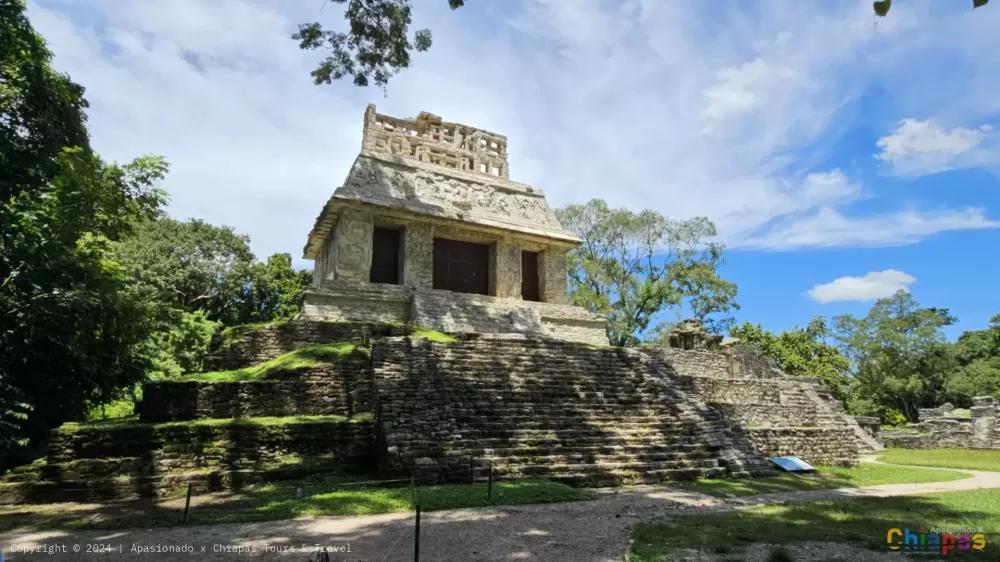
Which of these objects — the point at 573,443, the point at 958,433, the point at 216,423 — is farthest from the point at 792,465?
the point at 958,433

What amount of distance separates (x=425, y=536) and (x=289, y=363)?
590cm

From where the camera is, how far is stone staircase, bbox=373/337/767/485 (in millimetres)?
7918

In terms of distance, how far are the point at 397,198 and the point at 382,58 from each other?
19.2 ft

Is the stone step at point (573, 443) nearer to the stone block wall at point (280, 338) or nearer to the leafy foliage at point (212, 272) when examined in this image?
the stone block wall at point (280, 338)

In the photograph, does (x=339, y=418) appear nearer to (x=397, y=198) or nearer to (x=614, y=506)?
(x=614, y=506)

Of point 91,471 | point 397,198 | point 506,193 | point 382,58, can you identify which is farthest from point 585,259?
point 91,471

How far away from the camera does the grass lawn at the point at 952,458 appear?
1178cm

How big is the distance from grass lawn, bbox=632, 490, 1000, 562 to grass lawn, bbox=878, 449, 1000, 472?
651 cm

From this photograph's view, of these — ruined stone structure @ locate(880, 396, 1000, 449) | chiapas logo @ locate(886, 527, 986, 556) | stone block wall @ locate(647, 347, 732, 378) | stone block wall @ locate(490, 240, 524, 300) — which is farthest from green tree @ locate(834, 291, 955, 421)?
chiapas logo @ locate(886, 527, 986, 556)

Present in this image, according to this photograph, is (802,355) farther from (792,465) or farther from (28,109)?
(28,109)

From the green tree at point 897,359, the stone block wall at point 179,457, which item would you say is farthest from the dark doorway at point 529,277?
the green tree at point 897,359

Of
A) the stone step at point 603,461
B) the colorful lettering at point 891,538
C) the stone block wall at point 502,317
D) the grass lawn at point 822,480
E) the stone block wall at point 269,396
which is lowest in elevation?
the grass lawn at point 822,480

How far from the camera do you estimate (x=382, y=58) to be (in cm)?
981

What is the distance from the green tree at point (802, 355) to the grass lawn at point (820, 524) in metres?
25.5
